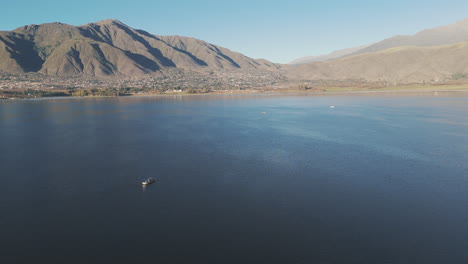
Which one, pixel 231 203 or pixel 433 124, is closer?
pixel 231 203

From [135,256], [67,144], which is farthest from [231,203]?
[67,144]

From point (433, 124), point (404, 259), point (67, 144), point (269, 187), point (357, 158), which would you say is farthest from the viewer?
point (433, 124)

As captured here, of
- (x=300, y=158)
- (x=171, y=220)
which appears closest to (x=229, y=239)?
(x=171, y=220)

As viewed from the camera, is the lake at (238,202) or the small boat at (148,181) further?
the small boat at (148,181)

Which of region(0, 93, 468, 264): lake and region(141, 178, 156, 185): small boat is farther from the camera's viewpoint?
region(141, 178, 156, 185): small boat

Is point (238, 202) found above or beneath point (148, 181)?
beneath

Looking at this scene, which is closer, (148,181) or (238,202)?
(238,202)

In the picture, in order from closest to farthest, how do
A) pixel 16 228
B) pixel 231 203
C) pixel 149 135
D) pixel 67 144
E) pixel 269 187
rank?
pixel 16 228 → pixel 231 203 → pixel 269 187 → pixel 67 144 → pixel 149 135

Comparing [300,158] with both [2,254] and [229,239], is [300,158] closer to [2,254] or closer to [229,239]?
[229,239]
